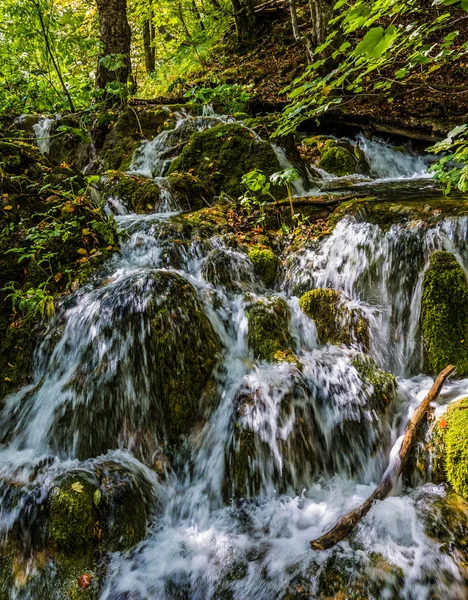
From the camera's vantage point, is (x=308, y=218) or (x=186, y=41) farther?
(x=186, y=41)

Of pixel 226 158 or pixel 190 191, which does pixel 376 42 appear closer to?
pixel 190 191

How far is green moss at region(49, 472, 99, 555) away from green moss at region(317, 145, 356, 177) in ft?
22.3

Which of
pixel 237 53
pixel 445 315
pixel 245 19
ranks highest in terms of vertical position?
pixel 245 19

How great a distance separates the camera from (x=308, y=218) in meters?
5.21

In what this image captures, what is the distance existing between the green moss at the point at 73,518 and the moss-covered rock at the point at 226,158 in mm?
4736

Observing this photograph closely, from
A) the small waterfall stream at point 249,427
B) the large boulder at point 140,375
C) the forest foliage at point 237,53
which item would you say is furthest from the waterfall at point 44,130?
the large boulder at point 140,375

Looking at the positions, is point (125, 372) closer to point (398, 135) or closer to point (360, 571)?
point (360, 571)

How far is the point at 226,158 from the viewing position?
6391 mm

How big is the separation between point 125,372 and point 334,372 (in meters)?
1.90

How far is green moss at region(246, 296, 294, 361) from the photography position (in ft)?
12.1

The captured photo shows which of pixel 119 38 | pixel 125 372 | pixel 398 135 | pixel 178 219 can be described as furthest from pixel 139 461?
pixel 119 38

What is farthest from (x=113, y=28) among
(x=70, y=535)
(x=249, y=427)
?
(x=70, y=535)

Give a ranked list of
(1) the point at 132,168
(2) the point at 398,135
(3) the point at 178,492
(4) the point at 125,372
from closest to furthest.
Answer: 1. (3) the point at 178,492
2. (4) the point at 125,372
3. (1) the point at 132,168
4. (2) the point at 398,135

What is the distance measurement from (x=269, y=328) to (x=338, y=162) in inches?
195
